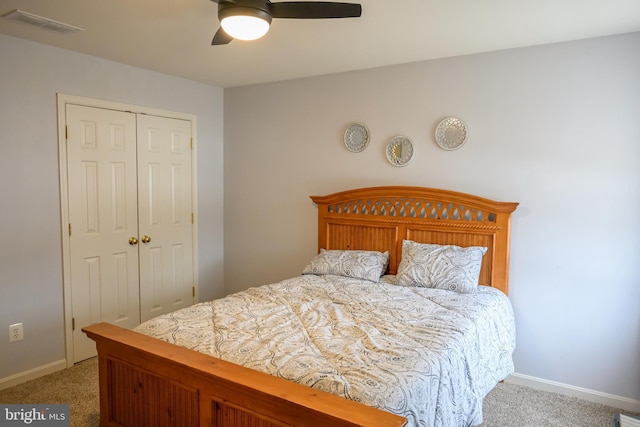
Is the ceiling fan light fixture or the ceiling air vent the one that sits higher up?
the ceiling air vent

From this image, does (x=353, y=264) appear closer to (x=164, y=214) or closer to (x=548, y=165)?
(x=548, y=165)

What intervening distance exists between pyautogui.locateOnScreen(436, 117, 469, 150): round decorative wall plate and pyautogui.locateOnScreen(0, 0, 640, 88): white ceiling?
0.51 meters

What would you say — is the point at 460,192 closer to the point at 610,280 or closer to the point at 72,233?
the point at 610,280

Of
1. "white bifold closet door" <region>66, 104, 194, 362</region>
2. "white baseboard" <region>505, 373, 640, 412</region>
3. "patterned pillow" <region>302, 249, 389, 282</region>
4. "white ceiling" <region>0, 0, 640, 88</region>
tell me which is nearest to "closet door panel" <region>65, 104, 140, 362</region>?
"white bifold closet door" <region>66, 104, 194, 362</region>

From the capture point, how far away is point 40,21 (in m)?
2.71

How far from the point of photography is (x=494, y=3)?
2.38m

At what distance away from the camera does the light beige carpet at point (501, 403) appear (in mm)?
2732

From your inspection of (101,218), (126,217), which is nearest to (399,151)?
(126,217)

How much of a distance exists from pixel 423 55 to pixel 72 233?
3.04m

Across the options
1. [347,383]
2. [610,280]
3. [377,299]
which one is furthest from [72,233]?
[610,280]

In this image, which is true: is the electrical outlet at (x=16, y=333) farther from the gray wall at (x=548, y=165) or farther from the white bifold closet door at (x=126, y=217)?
the gray wall at (x=548, y=165)

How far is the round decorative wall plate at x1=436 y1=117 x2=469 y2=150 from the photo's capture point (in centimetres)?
339

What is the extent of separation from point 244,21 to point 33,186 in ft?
7.31

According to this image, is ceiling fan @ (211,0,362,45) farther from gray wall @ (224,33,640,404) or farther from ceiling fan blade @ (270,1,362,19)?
gray wall @ (224,33,640,404)
